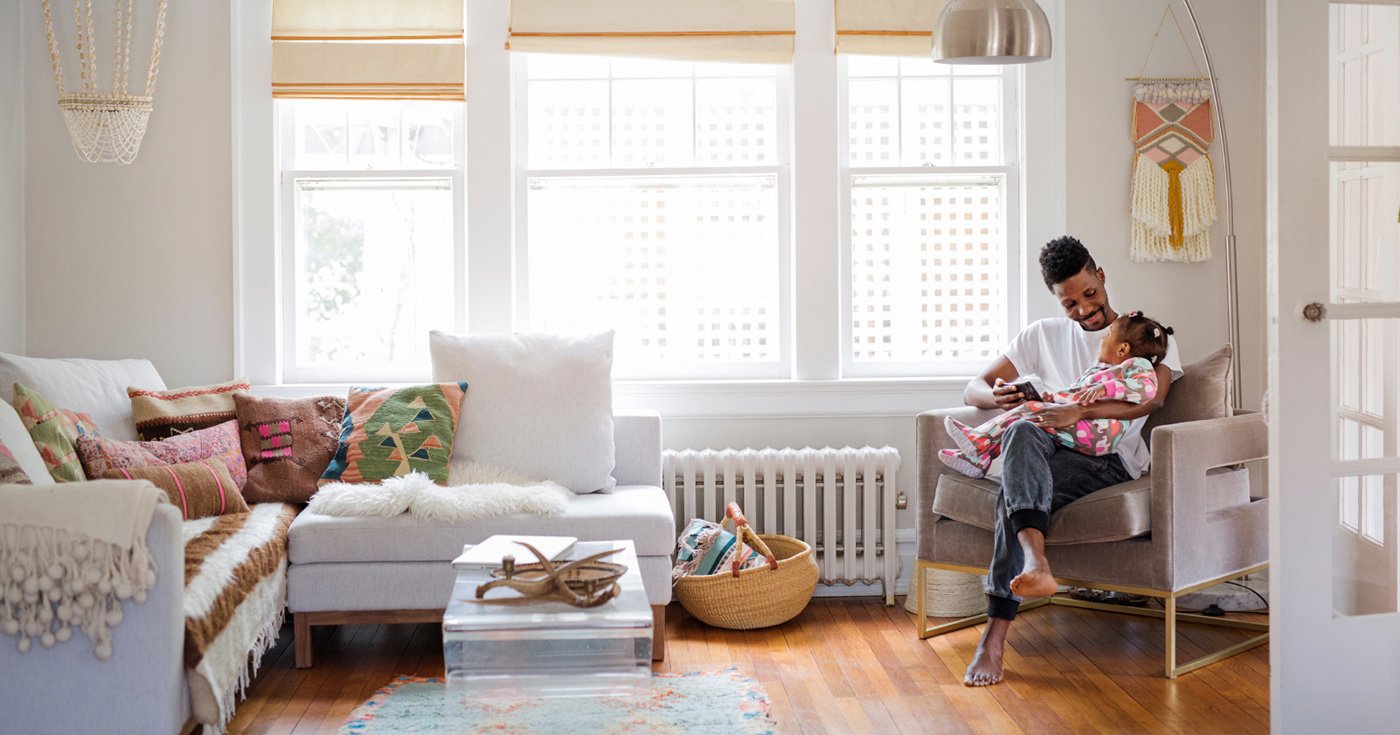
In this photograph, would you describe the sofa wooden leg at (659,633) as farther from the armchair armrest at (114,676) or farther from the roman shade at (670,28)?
the roman shade at (670,28)

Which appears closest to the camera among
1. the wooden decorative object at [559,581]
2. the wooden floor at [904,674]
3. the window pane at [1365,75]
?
the wooden decorative object at [559,581]

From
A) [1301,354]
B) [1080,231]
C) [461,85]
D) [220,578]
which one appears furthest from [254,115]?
[1301,354]

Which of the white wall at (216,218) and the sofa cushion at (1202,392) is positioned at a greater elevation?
the white wall at (216,218)

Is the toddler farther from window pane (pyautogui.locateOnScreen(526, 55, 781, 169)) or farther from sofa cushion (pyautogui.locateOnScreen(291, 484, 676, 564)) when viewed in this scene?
window pane (pyautogui.locateOnScreen(526, 55, 781, 169))

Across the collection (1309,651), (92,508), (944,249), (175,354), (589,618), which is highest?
(944,249)

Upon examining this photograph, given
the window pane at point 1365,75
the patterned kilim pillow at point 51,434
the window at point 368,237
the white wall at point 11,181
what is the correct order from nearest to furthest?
the window pane at point 1365,75 < the patterned kilim pillow at point 51,434 < the white wall at point 11,181 < the window at point 368,237

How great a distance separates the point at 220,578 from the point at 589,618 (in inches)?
42.2

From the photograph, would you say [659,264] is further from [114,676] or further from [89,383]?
[114,676]

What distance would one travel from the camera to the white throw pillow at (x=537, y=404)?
3930mm

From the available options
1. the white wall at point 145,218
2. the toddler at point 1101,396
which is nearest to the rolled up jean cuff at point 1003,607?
the toddler at point 1101,396

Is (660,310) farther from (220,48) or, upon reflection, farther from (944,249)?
(220,48)

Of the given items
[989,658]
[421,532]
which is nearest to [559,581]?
[421,532]

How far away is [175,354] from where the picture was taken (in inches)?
173

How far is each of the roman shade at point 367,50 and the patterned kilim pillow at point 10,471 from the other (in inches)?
76.4
